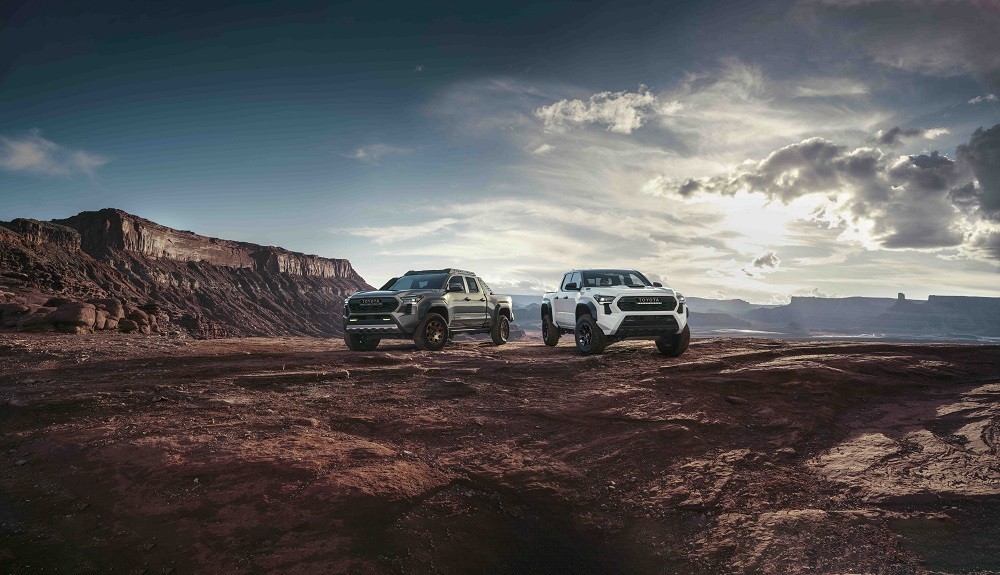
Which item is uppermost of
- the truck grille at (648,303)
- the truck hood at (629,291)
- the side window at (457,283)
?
the side window at (457,283)

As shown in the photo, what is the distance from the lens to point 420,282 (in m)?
13.7

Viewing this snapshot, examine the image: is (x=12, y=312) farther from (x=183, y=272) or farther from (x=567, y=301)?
(x=183, y=272)

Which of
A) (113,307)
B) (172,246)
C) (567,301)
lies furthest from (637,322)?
(172,246)

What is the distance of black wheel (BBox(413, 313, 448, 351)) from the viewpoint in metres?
12.7

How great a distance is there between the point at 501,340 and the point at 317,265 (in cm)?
12270

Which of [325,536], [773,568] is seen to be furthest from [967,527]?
[325,536]

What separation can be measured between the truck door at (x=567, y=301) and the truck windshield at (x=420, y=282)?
3070mm

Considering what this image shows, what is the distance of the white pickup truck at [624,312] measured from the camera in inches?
418

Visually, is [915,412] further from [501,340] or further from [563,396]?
[501,340]

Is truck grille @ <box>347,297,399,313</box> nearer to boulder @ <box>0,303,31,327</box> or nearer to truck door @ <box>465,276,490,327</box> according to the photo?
truck door @ <box>465,276,490,327</box>

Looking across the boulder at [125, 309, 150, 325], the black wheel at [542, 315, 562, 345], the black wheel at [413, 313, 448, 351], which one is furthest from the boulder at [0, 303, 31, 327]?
the black wheel at [542, 315, 562, 345]

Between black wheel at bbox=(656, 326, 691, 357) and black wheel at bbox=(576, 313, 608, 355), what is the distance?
1343 mm

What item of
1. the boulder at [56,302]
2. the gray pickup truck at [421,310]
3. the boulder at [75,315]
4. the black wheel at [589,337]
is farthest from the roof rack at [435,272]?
the boulder at [56,302]

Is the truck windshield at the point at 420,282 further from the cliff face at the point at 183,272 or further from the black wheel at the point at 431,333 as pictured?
the cliff face at the point at 183,272
